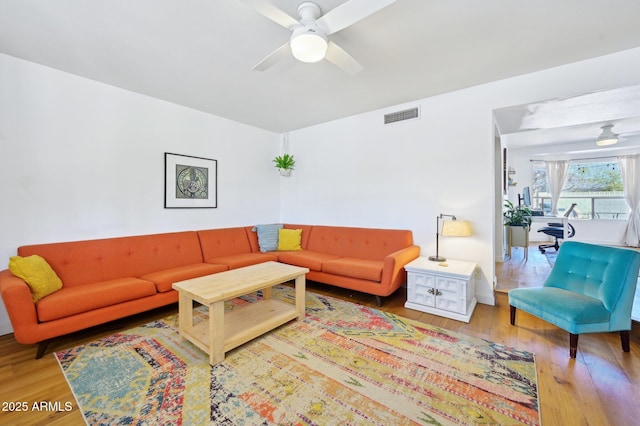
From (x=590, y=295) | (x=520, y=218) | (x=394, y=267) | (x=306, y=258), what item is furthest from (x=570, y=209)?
(x=306, y=258)

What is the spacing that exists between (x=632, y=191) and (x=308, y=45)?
849cm

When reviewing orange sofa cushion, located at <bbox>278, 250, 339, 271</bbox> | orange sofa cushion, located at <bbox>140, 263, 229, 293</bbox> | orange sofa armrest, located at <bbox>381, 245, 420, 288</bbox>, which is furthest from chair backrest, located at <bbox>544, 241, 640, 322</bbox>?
orange sofa cushion, located at <bbox>140, 263, 229, 293</bbox>

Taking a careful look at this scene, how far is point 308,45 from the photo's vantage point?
175 centimetres

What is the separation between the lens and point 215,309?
1.96 meters

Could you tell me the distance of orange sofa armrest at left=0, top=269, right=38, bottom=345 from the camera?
1.91 m

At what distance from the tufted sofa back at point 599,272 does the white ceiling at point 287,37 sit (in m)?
1.81

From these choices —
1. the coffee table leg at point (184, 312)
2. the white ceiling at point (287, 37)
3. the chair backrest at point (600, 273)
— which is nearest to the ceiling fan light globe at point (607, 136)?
the white ceiling at point (287, 37)

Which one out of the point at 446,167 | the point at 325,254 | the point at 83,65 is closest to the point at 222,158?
the point at 83,65

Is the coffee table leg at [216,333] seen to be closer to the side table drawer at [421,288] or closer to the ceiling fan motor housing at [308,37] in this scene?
the ceiling fan motor housing at [308,37]

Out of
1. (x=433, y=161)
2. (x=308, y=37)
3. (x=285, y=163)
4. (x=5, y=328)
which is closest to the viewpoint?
(x=308, y=37)

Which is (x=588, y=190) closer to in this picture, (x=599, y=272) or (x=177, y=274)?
(x=599, y=272)

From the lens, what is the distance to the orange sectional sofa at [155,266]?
6.75ft

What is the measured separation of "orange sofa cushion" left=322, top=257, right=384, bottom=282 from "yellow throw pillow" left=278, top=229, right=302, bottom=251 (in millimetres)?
927

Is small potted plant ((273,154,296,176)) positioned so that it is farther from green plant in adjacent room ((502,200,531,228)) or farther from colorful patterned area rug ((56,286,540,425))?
green plant in adjacent room ((502,200,531,228))
